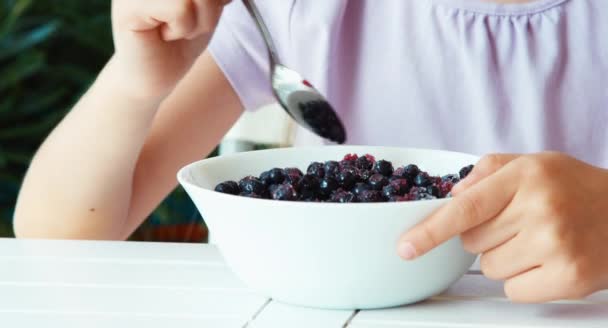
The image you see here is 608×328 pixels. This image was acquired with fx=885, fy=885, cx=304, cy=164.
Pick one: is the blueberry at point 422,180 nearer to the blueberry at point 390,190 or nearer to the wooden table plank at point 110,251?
the blueberry at point 390,190

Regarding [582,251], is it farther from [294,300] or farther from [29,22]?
[29,22]

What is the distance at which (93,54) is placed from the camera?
255 cm

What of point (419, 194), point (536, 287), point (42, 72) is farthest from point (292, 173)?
point (42, 72)

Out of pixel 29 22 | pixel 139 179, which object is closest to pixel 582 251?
pixel 139 179

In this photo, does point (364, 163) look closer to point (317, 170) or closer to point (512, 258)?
point (317, 170)

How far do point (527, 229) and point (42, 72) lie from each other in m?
2.08

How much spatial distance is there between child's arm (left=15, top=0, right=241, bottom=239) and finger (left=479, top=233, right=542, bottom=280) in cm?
38

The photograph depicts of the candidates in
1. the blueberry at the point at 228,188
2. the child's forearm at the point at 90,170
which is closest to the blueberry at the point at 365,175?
the blueberry at the point at 228,188

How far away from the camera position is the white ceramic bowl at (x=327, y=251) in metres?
0.61

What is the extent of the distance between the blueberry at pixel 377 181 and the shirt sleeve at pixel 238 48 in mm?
522

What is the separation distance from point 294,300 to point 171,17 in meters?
0.32

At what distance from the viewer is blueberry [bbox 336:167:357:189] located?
2.34 feet

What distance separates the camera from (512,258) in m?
0.64

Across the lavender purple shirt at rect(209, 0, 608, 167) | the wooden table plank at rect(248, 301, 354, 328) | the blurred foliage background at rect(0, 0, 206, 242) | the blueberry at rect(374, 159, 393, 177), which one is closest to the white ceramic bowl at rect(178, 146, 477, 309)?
the wooden table plank at rect(248, 301, 354, 328)
